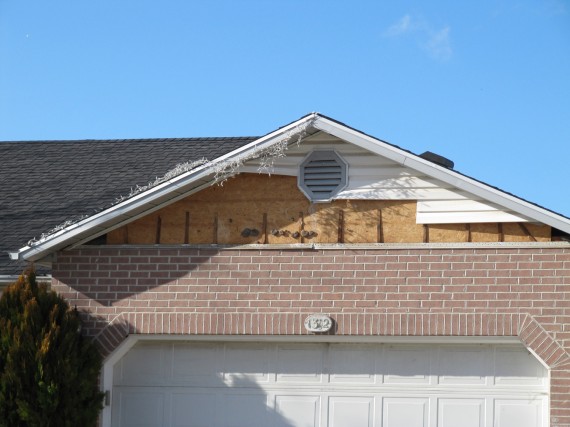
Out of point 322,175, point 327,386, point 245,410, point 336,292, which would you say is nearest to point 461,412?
point 327,386

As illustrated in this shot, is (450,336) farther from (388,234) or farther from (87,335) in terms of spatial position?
(87,335)

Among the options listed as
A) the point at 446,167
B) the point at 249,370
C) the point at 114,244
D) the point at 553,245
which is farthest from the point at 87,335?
the point at 553,245

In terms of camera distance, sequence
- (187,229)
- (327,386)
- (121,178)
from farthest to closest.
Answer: (121,178), (327,386), (187,229)

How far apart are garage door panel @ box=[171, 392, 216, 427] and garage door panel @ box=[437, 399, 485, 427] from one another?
2.56 m

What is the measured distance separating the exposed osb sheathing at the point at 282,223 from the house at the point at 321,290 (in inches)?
0.6

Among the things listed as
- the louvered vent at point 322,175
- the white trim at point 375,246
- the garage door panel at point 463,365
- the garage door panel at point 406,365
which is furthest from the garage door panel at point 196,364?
the garage door panel at point 463,365

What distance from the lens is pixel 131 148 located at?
17.7 meters

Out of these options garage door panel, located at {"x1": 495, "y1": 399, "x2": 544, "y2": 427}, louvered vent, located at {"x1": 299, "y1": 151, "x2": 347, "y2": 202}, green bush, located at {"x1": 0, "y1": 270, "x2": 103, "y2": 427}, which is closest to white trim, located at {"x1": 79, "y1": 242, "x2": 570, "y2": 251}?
louvered vent, located at {"x1": 299, "y1": 151, "x2": 347, "y2": 202}

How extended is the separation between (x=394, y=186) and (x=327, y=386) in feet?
7.78

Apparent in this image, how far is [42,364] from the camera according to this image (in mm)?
11305

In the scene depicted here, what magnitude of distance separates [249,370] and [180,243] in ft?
5.40

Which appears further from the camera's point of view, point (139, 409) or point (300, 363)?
point (139, 409)

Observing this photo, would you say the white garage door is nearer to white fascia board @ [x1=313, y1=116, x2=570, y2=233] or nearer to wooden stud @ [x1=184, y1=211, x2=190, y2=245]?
wooden stud @ [x1=184, y1=211, x2=190, y2=245]

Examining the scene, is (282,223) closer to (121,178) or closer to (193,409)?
(193,409)
